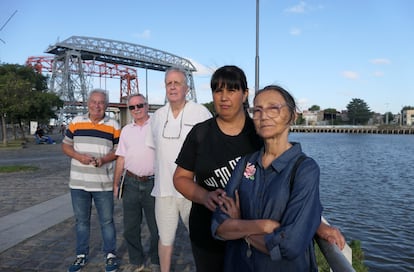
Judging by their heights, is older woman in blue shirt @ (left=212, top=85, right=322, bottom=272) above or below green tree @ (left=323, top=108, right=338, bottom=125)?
below

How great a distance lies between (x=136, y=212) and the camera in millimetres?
4223

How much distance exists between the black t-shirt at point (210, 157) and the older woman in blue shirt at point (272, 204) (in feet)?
1.33

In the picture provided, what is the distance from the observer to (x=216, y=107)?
2469mm

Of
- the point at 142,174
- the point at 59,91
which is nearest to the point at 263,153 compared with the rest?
the point at 142,174

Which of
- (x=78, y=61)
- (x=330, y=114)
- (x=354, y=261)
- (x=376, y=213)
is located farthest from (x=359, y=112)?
(x=354, y=261)

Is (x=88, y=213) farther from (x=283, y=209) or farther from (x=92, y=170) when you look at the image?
(x=283, y=209)

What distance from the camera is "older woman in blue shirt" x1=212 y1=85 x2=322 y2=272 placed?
1633mm

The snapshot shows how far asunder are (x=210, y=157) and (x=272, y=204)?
0.79m

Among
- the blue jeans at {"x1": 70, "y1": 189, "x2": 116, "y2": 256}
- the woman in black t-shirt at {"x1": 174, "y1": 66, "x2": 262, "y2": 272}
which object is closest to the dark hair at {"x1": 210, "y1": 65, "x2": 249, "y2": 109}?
the woman in black t-shirt at {"x1": 174, "y1": 66, "x2": 262, "y2": 272}

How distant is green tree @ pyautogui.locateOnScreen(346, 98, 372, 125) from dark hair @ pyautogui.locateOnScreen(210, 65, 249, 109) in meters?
171

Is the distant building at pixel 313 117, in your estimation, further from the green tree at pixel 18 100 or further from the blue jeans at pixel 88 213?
the blue jeans at pixel 88 213

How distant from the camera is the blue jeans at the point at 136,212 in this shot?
4.12 meters

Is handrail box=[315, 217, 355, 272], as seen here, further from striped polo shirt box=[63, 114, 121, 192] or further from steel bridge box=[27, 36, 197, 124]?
steel bridge box=[27, 36, 197, 124]

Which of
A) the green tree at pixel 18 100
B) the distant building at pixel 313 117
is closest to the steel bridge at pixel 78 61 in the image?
the green tree at pixel 18 100
